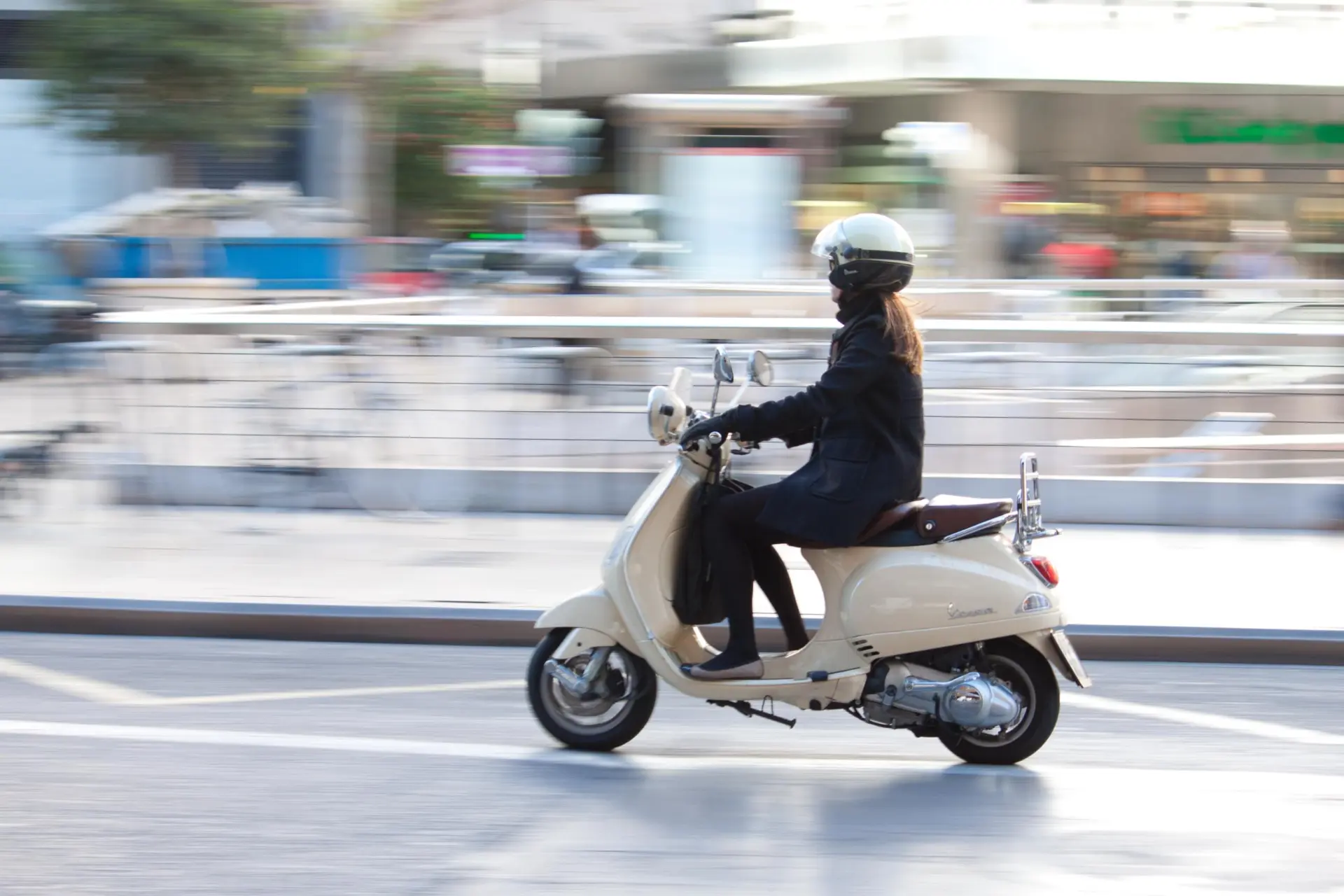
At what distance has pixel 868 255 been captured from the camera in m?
4.93

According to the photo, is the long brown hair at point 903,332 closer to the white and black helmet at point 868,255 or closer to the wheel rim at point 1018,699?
the white and black helmet at point 868,255

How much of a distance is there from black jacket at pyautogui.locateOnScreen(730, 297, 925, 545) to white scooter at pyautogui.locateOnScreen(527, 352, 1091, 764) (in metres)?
0.12

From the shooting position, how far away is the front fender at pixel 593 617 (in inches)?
204

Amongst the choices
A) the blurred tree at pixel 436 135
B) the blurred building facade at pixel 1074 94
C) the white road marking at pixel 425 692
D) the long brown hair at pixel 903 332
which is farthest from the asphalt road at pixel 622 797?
the blurred tree at pixel 436 135

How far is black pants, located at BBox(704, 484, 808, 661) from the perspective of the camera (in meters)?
5.03

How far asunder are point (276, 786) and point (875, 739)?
1.90m

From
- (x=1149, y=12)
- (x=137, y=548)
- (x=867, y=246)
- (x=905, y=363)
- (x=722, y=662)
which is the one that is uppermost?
(x=1149, y=12)

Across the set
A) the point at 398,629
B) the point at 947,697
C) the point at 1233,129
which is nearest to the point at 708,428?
the point at 947,697

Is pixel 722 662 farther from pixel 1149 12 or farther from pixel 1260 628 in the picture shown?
pixel 1149 12

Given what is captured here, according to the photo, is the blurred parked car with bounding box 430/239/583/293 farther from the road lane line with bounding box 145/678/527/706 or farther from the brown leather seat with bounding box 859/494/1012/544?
the brown leather seat with bounding box 859/494/1012/544

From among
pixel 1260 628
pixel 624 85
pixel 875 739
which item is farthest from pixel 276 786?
pixel 624 85

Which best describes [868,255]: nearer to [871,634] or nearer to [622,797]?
[871,634]

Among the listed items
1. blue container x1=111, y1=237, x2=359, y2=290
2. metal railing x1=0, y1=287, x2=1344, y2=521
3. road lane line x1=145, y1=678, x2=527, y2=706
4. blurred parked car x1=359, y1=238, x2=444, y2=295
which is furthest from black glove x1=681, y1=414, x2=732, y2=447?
blue container x1=111, y1=237, x2=359, y2=290

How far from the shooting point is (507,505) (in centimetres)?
966
